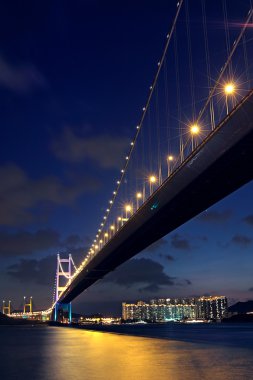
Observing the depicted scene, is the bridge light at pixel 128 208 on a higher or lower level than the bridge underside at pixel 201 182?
higher

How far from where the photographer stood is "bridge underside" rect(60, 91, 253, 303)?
18.2 metres

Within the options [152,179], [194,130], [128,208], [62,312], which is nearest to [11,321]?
[62,312]

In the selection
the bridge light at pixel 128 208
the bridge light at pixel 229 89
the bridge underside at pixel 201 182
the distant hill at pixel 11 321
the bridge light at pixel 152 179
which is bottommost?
the distant hill at pixel 11 321

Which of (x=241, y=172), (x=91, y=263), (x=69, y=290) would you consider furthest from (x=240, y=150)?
(x=69, y=290)

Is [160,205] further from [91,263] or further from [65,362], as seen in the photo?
[91,263]

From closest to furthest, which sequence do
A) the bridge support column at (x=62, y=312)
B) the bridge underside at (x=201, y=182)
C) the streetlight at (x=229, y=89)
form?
1. the bridge underside at (x=201, y=182)
2. the streetlight at (x=229, y=89)
3. the bridge support column at (x=62, y=312)

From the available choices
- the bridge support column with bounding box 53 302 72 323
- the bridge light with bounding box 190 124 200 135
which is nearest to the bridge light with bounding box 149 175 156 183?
the bridge light with bounding box 190 124 200 135

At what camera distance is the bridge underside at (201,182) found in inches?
719

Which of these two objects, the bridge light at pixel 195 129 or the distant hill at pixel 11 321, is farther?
the distant hill at pixel 11 321

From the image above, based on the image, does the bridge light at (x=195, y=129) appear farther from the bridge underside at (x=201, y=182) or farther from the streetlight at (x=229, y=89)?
the streetlight at (x=229, y=89)

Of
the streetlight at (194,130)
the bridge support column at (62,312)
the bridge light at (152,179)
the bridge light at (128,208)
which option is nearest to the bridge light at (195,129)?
the streetlight at (194,130)

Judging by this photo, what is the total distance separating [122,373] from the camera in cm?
1234

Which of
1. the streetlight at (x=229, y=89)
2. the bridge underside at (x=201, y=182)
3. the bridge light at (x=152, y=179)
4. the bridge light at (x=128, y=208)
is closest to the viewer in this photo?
the bridge underside at (x=201, y=182)

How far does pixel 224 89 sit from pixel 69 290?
56300mm
